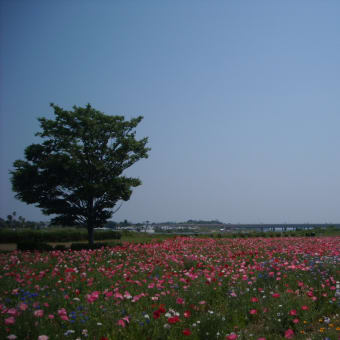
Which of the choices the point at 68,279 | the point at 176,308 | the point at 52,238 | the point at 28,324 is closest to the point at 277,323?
the point at 176,308

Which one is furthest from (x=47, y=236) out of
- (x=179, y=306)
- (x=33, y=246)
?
(x=179, y=306)

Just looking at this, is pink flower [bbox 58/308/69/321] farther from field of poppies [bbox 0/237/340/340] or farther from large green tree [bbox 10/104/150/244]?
large green tree [bbox 10/104/150/244]

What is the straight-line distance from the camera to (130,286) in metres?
6.98

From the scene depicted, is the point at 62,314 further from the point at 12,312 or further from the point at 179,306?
the point at 179,306

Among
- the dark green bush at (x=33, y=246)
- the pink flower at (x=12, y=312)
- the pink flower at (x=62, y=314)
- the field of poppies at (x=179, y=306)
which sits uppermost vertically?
the pink flower at (x=12, y=312)

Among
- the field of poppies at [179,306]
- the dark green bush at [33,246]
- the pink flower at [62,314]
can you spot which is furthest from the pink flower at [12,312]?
the dark green bush at [33,246]

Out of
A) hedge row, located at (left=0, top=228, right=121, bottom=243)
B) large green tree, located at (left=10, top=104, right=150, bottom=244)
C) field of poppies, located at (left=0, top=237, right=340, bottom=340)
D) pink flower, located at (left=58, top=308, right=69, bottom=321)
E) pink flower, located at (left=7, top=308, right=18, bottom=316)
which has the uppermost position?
large green tree, located at (left=10, top=104, right=150, bottom=244)

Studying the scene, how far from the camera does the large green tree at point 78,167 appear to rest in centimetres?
2053

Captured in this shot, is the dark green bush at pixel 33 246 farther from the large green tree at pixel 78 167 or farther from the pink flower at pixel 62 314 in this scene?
the pink flower at pixel 62 314

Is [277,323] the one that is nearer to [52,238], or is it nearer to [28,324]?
[28,324]

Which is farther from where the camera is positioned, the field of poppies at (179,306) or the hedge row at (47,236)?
the hedge row at (47,236)

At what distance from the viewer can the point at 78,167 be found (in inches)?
781

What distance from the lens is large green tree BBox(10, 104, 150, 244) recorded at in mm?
20531

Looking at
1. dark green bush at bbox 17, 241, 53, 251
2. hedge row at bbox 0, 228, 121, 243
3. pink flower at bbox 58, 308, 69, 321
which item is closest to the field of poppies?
pink flower at bbox 58, 308, 69, 321
